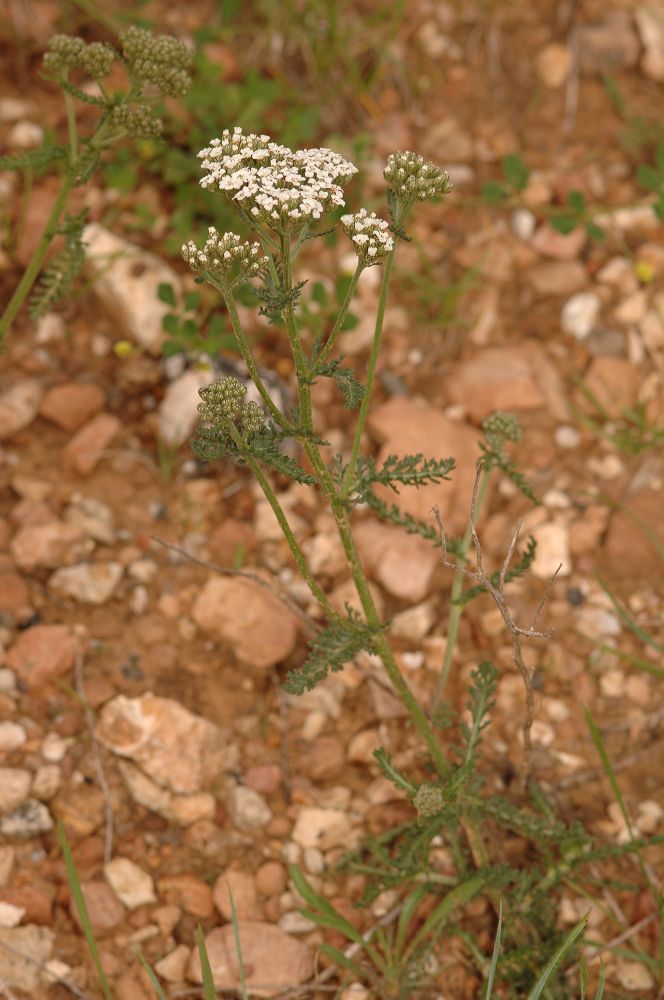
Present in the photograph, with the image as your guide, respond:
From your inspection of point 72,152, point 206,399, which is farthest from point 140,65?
point 206,399

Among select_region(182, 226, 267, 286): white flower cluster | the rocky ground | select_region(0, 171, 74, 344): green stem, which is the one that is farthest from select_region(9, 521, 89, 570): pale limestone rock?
select_region(182, 226, 267, 286): white flower cluster

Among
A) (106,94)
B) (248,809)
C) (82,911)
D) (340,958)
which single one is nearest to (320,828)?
(248,809)

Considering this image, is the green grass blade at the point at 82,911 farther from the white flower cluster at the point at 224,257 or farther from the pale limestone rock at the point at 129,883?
the white flower cluster at the point at 224,257

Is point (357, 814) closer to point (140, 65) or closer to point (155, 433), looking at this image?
point (155, 433)

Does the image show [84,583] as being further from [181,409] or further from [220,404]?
[220,404]

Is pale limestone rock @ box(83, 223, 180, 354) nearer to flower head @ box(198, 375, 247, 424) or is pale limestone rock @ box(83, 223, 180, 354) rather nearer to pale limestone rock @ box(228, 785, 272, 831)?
pale limestone rock @ box(228, 785, 272, 831)

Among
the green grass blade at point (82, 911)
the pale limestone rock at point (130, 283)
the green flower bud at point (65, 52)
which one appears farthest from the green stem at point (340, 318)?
the pale limestone rock at point (130, 283)
